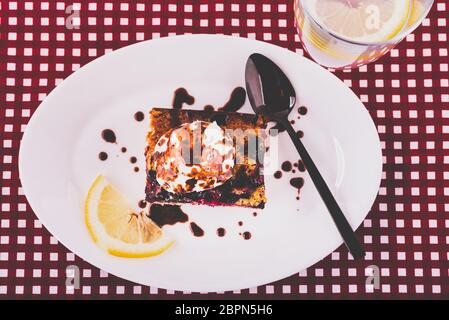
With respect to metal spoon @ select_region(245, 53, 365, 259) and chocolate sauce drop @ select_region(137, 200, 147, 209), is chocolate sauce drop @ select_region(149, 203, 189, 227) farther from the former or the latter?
metal spoon @ select_region(245, 53, 365, 259)

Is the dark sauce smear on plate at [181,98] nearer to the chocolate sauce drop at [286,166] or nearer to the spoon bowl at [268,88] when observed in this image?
the spoon bowl at [268,88]

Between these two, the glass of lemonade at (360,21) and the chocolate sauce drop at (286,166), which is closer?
the glass of lemonade at (360,21)

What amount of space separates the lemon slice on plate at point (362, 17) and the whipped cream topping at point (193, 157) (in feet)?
0.99

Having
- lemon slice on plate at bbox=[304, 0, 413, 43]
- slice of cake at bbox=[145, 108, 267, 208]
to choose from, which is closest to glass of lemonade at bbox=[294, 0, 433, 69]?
lemon slice on plate at bbox=[304, 0, 413, 43]

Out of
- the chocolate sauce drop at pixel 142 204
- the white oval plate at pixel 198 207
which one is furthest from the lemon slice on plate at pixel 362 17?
the chocolate sauce drop at pixel 142 204

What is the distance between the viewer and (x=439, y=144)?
985mm

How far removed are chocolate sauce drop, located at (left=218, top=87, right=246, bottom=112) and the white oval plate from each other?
17mm

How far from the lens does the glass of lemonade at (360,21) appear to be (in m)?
0.84

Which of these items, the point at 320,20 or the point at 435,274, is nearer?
the point at 320,20

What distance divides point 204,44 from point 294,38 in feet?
0.62

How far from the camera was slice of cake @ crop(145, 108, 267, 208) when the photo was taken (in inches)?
38.4

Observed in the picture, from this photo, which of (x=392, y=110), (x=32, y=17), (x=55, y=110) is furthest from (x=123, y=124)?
(x=392, y=110)

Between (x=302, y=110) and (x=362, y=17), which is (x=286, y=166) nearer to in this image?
(x=302, y=110)
